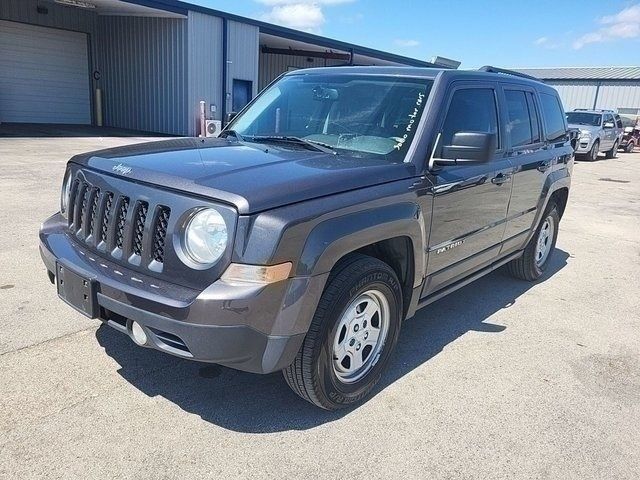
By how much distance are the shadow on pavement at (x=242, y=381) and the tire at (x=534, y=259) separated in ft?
4.39

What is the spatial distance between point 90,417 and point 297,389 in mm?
1080

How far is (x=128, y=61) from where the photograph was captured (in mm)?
20391

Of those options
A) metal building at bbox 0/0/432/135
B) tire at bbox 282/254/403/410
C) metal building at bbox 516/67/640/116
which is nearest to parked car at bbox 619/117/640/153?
metal building at bbox 0/0/432/135

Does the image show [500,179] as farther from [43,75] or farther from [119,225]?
[43,75]

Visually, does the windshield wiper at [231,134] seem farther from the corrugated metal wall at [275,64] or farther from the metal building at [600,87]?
the metal building at [600,87]

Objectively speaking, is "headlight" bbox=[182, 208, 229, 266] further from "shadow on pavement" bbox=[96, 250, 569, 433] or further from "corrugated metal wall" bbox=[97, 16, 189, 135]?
"corrugated metal wall" bbox=[97, 16, 189, 135]

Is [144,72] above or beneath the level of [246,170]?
above

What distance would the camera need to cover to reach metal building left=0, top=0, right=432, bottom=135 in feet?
59.7

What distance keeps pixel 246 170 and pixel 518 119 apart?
2828 millimetres

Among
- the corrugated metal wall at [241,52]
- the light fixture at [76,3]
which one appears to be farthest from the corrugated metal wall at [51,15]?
the corrugated metal wall at [241,52]

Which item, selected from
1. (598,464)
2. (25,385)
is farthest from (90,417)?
(598,464)

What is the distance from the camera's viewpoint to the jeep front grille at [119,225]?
256 cm

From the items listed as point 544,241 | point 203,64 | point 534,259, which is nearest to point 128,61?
point 203,64

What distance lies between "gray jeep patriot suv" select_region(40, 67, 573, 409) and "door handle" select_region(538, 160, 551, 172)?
0.55m
